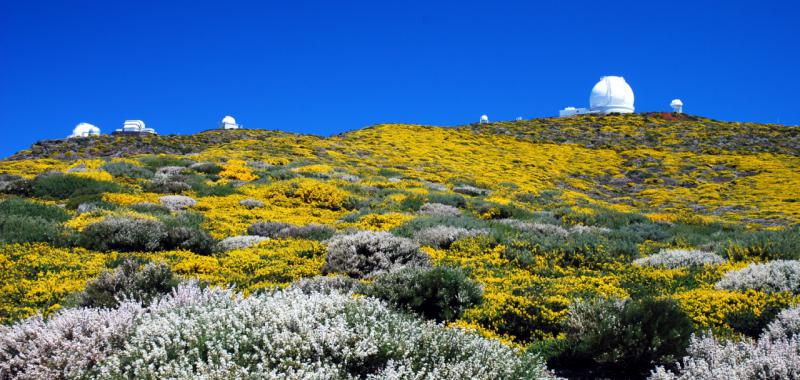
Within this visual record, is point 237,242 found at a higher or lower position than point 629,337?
higher

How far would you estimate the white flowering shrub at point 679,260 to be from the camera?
32.7ft

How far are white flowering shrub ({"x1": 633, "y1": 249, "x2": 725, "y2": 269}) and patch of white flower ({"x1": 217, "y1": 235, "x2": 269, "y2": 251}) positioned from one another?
7.74 m

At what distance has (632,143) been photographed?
45781 millimetres

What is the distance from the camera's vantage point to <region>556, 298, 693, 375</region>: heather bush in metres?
5.41

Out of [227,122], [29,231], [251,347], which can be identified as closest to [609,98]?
[227,122]

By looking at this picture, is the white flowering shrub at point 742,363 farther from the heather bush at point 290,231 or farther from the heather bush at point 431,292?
the heather bush at point 290,231

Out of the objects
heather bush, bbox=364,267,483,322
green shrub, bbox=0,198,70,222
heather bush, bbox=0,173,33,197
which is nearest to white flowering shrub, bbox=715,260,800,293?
heather bush, bbox=364,267,483,322

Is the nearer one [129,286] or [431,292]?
[129,286]

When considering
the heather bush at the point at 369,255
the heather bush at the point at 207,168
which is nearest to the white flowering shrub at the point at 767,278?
the heather bush at the point at 369,255

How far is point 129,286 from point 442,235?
6528mm

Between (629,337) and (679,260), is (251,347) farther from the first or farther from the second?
(679,260)

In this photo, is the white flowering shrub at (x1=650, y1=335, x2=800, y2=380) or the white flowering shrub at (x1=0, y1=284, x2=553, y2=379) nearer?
the white flowering shrub at (x1=0, y1=284, x2=553, y2=379)

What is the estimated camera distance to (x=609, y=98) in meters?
68.7

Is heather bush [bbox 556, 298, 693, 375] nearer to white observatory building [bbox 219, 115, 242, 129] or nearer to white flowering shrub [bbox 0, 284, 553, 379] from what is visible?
white flowering shrub [bbox 0, 284, 553, 379]
